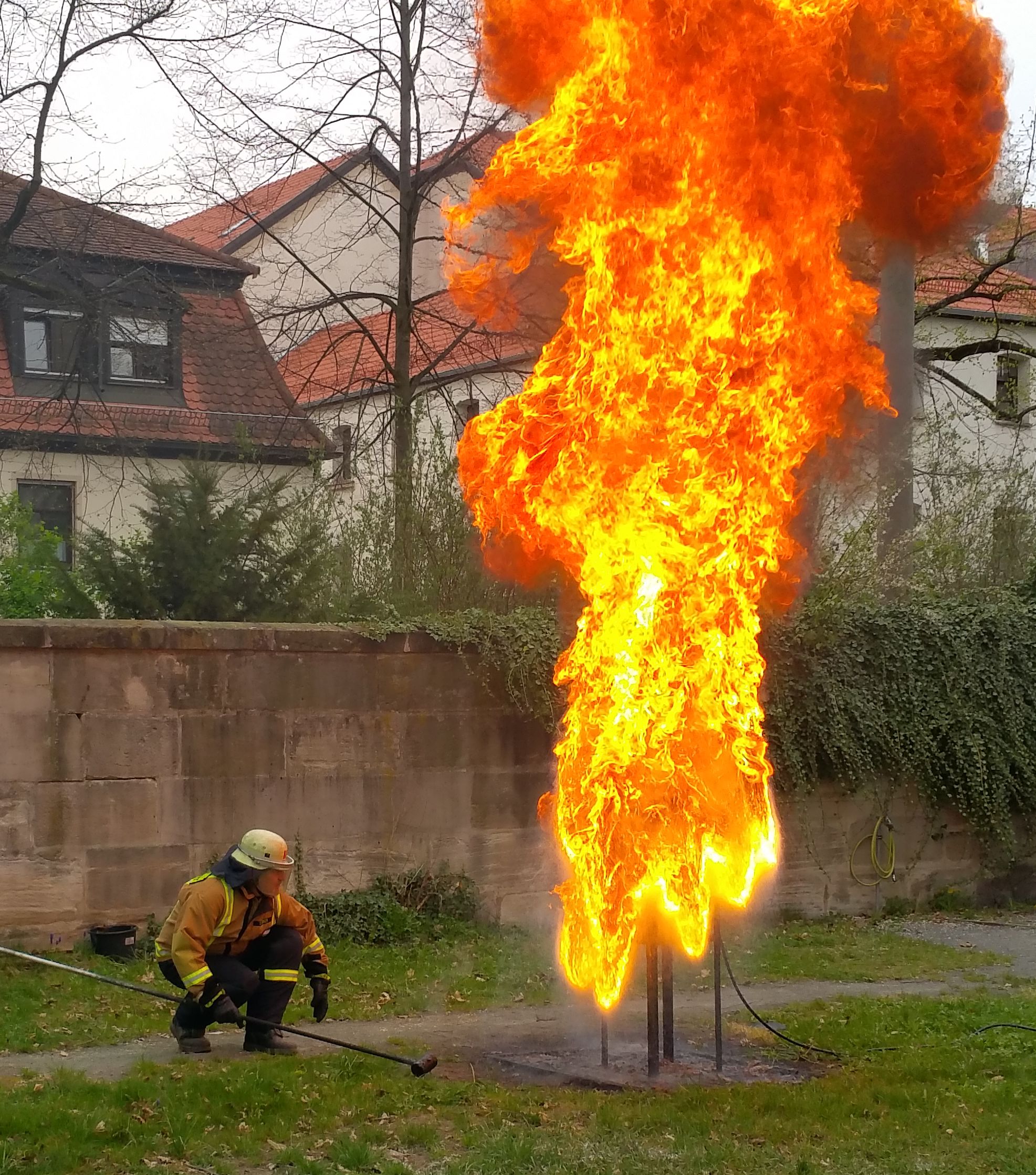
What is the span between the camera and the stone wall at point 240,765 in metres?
10.4

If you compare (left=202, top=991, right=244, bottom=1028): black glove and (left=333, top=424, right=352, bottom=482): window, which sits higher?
(left=333, top=424, right=352, bottom=482): window

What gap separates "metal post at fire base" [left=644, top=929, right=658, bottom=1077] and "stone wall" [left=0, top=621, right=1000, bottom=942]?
4.20m

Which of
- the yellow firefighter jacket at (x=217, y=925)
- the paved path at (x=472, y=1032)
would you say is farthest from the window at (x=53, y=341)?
the yellow firefighter jacket at (x=217, y=925)

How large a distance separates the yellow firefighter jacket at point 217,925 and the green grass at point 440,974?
3.07 ft

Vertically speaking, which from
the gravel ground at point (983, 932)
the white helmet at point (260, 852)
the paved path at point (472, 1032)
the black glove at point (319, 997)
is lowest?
the gravel ground at point (983, 932)

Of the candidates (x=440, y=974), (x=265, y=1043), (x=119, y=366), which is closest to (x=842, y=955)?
(x=440, y=974)

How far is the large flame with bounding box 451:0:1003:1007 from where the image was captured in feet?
26.3

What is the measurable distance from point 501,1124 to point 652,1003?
51.8 inches

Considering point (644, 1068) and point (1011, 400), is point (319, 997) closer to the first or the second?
point (644, 1068)

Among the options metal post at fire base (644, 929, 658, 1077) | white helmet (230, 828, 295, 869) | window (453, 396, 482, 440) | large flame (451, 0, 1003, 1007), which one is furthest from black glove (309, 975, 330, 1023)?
window (453, 396, 482, 440)

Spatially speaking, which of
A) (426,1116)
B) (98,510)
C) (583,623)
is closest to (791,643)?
(583,623)

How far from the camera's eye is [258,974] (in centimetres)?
791

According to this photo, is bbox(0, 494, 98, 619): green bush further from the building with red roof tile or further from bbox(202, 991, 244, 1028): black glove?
bbox(202, 991, 244, 1028): black glove

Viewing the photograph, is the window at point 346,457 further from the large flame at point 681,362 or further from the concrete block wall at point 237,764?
the large flame at point 681,362
